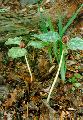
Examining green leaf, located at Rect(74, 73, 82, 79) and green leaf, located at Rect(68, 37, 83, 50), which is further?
green leaf, located at Rect(74, 73, 82, 79)

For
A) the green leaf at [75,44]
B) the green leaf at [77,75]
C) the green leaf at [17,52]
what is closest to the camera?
the green leaf at [75,44]

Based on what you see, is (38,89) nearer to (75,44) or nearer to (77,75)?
(77,75)

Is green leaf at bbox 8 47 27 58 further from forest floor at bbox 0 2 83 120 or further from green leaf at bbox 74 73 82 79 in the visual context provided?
green leaf at bbox 74 73 82 79

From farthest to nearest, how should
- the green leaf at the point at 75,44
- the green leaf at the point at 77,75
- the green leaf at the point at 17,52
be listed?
the green leaf at the point at 77,75, the green leaf at the point at 17,52, the green leaf at the point at 75,44

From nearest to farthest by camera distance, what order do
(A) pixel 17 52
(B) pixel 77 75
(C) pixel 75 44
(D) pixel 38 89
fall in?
(C) pixel 75 44, (A) pixel 17 52, (D) pixel 38 89, (B) pixel 77 75

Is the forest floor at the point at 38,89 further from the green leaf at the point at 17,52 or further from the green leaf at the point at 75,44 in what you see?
the green leaf at the point at 75,44

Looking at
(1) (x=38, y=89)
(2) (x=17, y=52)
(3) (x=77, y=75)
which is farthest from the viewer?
(3) (x=77, y=75)

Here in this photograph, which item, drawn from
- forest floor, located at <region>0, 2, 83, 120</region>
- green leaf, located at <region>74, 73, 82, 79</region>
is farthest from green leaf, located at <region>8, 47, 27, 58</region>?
green leaf, located at <region>74, 73, 82, 79</region>

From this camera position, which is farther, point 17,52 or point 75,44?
point 17,52

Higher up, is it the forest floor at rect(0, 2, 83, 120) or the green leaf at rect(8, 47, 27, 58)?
the green leaf at rect(8, 47, 27, 58)

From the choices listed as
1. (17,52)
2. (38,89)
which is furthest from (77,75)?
(17,52)

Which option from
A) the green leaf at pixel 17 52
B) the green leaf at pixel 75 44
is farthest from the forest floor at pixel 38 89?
the green leaf at pixel 75 44
